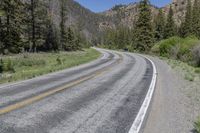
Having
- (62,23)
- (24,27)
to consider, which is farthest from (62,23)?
(24,27)

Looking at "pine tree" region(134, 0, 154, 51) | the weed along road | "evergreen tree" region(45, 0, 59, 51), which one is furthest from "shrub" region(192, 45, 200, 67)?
"evergreen tree" region(45, 0, 59, 51)

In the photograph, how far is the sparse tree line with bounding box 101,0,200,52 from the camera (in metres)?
66.8

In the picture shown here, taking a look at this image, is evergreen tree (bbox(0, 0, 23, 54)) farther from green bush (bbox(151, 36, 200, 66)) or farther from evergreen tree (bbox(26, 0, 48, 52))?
green bush (bbox(151, 36, 200, 66))

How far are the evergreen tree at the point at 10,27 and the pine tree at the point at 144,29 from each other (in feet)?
89.3

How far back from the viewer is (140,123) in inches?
301

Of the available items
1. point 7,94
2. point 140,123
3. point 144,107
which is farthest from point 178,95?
point 7,94

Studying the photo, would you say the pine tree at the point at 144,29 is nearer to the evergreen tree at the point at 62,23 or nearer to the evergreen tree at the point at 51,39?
the evergreen tree at the point at 51,39

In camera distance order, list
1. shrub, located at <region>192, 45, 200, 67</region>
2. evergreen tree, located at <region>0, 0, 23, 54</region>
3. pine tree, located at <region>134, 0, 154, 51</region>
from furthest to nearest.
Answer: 1. pine tree, located at <region>134, 0, 154, 51</region>
2. evergreen tree, located at <region>0, 0, 23, 54</region>
3. shrub, located at <region>192, 45, 200, 67</region>

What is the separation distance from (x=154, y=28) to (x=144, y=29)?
25.9 metres

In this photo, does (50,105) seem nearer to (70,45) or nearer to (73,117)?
(73,117)

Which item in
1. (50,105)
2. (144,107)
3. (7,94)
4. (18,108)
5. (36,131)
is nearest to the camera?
(36,131)

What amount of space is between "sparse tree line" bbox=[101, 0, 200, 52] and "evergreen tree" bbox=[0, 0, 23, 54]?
2725 cm

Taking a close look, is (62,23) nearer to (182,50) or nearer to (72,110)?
(182,50)

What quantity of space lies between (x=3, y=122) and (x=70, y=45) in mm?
77739
